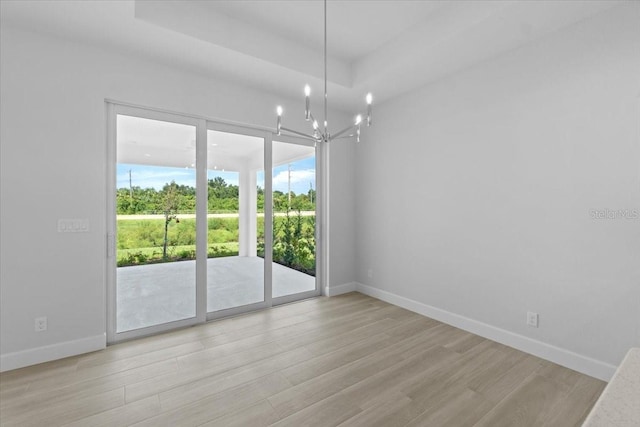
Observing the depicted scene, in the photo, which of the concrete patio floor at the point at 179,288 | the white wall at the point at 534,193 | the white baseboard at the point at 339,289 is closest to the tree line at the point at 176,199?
the concrete patio floor at the point at 179,288

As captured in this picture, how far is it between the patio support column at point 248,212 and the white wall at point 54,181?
1361mm

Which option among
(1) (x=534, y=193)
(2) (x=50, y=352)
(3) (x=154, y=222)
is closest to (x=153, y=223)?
(3) (x=154, y=222)

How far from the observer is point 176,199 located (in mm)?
3332

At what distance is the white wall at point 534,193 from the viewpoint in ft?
7.48

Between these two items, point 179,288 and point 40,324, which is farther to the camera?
point 179,288

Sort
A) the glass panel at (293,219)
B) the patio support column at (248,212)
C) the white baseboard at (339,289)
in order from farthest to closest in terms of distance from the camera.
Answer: the white baseboard at (339,289) → the glass panel at (293,219) → the patio support column at (248,212)

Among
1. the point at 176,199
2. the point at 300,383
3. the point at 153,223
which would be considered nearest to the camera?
the point at 300,383

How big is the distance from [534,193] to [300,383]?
2667 mm

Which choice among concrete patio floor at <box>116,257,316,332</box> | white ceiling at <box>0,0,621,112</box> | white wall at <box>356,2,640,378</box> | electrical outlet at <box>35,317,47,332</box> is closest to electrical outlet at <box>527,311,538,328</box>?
white wall at <box>356,2,640,378</box>

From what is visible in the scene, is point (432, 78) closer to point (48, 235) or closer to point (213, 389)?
point (213, 389)

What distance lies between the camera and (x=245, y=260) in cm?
385

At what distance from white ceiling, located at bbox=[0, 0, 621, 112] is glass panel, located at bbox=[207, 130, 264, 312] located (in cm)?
83

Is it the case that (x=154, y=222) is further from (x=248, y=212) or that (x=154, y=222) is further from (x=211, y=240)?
(x=248, y=212)

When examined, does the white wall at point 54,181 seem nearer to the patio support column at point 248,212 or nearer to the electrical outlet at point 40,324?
the electrical outlet at point 40,324
